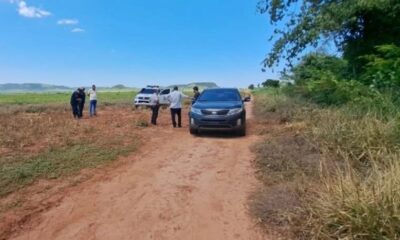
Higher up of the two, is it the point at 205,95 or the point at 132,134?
the point at 205,95

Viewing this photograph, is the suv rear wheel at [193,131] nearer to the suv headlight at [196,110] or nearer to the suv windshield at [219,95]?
the suv headlight at [196,110]

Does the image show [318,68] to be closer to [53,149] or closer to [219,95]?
[219,95]

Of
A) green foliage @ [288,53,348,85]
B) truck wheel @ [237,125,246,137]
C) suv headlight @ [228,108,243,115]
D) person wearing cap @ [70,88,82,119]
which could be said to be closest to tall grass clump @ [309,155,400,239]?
suv headlight @ [228,108,243,115]

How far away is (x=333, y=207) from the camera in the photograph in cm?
448

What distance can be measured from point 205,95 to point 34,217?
30.7 feet

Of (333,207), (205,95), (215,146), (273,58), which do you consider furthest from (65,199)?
(273,58)

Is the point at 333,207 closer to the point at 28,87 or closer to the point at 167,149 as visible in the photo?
the point at 167,149

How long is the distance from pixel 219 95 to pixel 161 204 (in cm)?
857

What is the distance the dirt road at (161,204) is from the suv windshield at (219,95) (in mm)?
4582

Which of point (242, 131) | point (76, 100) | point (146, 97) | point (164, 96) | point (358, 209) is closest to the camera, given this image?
point (358, 209)

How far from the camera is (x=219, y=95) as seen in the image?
14234mm

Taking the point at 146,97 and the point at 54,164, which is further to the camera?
the point at 146,97

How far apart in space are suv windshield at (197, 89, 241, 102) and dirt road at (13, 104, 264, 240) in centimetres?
458

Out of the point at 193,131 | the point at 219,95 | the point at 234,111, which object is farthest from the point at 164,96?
the point at 234,111
